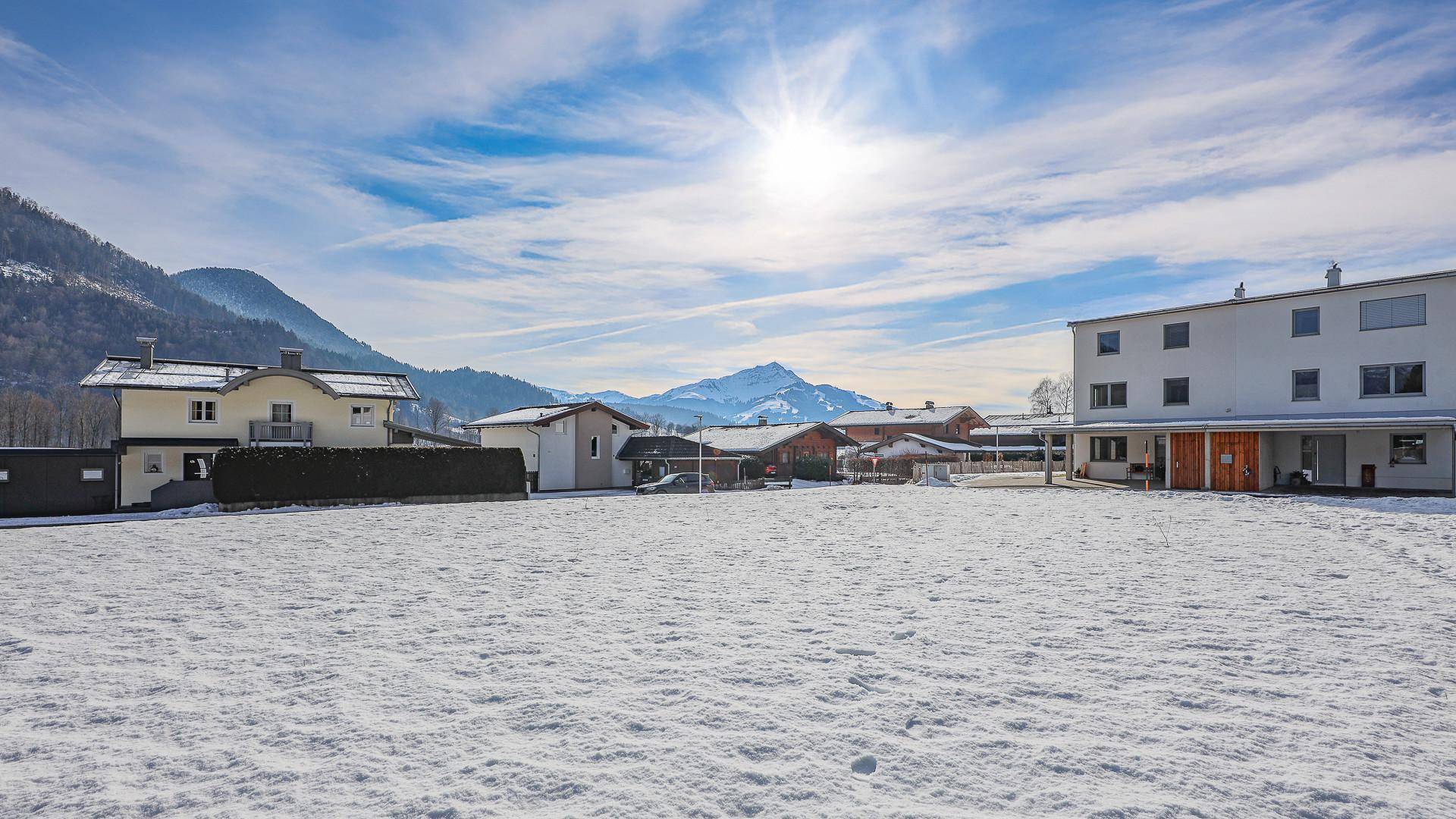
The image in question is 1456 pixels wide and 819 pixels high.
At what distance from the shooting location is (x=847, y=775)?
4.34 meters

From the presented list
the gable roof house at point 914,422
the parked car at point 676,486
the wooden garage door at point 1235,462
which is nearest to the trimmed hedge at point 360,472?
the parked car at point 676,486

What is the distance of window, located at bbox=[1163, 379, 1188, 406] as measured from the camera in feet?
102

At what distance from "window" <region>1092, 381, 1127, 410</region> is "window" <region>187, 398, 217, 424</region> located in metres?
38.9

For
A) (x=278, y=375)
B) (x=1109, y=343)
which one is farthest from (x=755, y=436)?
(x=278, y=375)

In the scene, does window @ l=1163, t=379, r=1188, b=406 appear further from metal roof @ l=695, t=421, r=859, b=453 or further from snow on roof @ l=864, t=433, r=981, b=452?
snow on roof @ l=864, t=433, r=981, b=452

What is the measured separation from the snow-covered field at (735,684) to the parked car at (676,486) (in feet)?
77.6

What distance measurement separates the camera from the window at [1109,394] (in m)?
32.9

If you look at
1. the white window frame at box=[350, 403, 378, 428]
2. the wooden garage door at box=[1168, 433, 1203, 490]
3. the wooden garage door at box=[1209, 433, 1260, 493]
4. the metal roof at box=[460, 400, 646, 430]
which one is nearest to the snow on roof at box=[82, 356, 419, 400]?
the white window frame at box=[350, 403, 378, 428]

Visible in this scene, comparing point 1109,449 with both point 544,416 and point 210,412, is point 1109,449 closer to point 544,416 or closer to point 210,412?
point 544,416

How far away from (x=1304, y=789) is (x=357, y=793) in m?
5.39

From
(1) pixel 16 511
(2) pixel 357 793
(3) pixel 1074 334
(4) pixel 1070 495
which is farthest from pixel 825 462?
(2) pixel 357 793

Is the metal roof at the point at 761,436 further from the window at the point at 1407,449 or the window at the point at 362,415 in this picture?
the window at the point at 1407,449

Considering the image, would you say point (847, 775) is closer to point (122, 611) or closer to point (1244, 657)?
point (1244, 657)

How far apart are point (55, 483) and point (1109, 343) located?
141 ft
